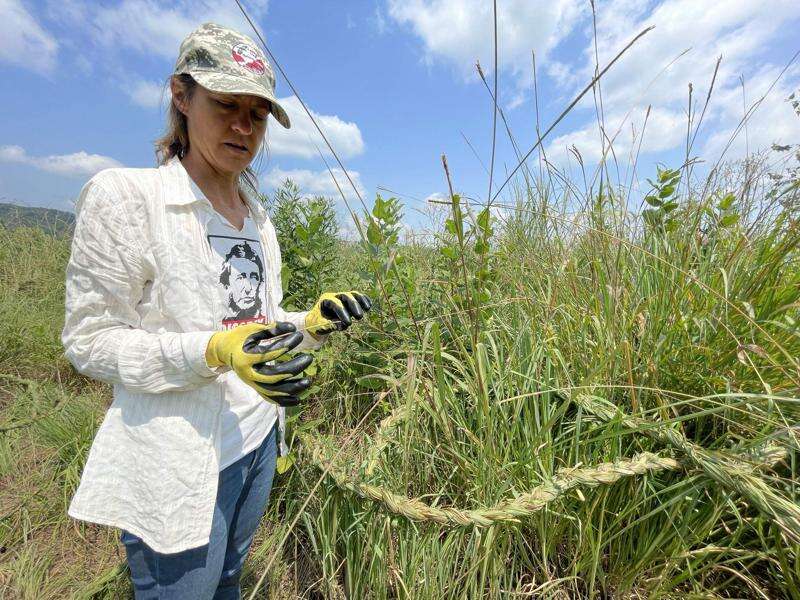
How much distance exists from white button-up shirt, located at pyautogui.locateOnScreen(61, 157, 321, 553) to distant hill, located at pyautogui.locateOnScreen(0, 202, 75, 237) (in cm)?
500

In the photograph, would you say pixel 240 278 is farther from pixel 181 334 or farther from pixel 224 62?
Answer: pixel 224 62

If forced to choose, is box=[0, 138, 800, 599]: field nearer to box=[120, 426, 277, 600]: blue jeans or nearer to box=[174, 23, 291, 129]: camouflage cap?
box=[120, 426, 277, 600]: blue jeans

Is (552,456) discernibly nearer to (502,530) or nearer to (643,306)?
(502,530)

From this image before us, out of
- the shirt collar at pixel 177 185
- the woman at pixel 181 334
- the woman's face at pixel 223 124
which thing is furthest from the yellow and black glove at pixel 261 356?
the woman's face at pixel 223 124

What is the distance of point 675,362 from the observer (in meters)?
1.21

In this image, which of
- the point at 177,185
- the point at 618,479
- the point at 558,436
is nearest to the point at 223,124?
the point at 177,185

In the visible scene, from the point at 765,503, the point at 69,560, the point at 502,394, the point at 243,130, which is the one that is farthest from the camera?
the point at 69,560

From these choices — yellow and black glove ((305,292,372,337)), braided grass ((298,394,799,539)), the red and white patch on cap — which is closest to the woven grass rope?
braided grass ((298,394,799,539))

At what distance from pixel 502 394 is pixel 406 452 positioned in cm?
39

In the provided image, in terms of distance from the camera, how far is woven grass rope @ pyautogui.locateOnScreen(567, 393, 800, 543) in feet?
2.73

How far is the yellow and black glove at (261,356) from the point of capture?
0.89m

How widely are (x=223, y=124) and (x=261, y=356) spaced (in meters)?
0.69

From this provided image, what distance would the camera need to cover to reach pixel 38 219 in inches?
217

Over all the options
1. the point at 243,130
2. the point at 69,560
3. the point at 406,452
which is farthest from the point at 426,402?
the point at 69,560
